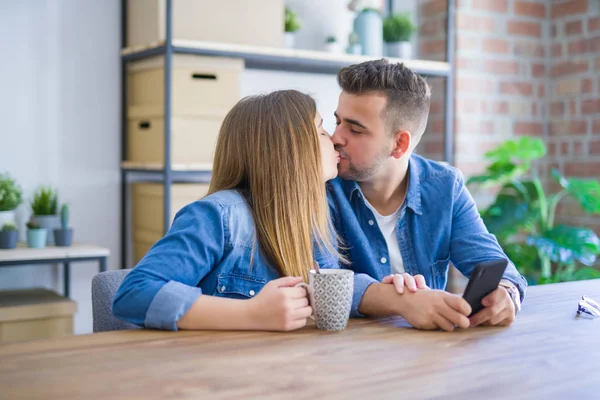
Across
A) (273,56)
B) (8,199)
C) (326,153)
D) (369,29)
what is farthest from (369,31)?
(326,153)

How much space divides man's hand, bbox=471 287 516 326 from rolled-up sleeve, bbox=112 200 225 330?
0.49 metres

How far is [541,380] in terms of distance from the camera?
0.99 m

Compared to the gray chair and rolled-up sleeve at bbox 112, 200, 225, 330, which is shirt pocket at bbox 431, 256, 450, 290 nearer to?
rolled-up sleeve at bbox 112, 200, 225, 330

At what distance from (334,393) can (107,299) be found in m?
0.68

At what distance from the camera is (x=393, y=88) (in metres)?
1.88

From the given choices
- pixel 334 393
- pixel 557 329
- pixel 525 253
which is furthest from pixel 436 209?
pixel 525 253

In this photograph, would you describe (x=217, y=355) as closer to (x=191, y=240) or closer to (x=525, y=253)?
(x=191, y=240)

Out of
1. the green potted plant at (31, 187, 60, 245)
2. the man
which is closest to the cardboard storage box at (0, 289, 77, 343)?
the green potted plant at (31, 187, 60, 245)

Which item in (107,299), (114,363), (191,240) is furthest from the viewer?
(107,299)

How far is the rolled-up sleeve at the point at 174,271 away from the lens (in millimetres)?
1196

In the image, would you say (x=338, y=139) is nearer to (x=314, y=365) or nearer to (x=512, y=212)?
(x=314, y=365)

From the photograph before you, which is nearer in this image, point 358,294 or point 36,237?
point 358,294

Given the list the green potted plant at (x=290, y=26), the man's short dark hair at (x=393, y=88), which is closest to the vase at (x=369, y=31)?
the green potted plant at (x=290, y=26)

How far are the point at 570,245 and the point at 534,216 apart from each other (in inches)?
8.8
